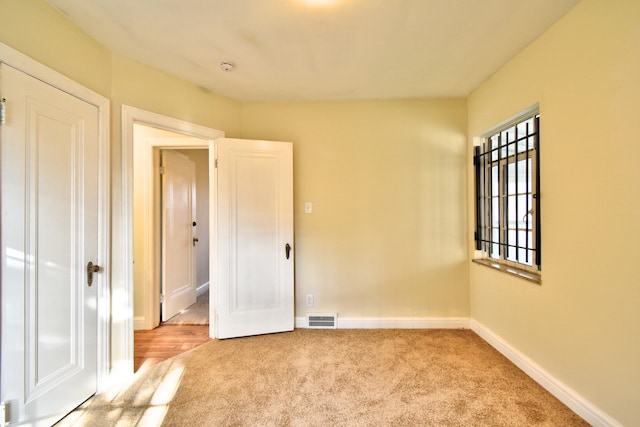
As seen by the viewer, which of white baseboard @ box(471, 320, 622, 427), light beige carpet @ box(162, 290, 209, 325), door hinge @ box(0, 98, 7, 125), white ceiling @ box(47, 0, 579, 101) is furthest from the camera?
light beige carpet @ box(162, 290, 209, 325)

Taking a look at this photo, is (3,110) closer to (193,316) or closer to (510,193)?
(193,316)

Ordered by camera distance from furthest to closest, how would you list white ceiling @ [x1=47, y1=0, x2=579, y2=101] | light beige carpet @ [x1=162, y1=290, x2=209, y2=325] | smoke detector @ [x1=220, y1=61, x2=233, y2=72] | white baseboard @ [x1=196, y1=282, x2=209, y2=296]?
white baseboard @ [x1=196, y1=282, x2=209, y2=296] < light beige carpet @ [x1=162, y1=290, x2=209, y2=325] < smoke detector @ [x1=220, y1=61, x2=233, y2=72] < white ceiling @ [x1=47, y1=0, x2=579, y2=101]

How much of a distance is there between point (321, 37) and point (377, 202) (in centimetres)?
164

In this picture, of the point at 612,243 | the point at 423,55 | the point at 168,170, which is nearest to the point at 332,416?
the point at 612,243

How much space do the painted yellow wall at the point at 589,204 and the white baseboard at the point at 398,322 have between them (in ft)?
2.50

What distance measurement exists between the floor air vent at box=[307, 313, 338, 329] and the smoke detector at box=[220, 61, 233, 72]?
2.53 metres

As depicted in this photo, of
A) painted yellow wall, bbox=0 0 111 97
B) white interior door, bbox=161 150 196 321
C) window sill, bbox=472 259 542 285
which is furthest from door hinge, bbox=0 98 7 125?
window sill, bbox=472 259 542 285

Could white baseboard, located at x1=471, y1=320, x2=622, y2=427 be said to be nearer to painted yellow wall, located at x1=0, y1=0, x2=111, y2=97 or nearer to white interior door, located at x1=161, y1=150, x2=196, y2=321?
white interior door, located at x1=161, y1=150, x2=196, y2=321

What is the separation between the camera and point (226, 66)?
85.9 inches

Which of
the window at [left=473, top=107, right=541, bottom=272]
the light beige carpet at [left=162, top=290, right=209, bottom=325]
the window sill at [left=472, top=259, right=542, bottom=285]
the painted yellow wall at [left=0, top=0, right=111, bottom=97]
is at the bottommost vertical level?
the light beige carpet at [left=162, top=290, right=209, bottom=325]

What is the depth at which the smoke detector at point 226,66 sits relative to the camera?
2152 mm

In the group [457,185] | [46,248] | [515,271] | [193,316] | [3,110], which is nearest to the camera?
[3,110]

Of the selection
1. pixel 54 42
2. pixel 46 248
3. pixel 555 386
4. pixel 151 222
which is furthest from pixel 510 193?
pixel 151 222

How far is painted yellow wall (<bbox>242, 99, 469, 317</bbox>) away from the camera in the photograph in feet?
9.30
